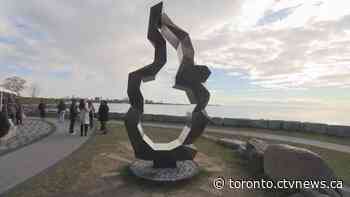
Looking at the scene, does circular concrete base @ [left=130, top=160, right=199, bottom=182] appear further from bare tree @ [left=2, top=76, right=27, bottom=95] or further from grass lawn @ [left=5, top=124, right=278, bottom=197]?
bare tree @ [left=2, top=76, right=27, bottom=95]

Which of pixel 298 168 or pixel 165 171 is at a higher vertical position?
pixel 298 168

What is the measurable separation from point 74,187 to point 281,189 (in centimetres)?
478

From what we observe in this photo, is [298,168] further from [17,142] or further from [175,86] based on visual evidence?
[17,142]

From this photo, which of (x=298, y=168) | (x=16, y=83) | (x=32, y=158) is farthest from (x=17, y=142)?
(x=16, y=83)

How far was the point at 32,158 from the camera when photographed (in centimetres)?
941

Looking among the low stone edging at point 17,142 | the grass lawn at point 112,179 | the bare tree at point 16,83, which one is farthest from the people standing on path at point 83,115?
the bare tree at point 16,83

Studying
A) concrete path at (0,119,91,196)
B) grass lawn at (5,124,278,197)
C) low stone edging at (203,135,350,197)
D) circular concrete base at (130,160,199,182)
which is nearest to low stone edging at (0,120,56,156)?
concrete path at (0,119,91,196)

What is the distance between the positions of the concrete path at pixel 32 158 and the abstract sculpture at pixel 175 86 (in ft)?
9.19

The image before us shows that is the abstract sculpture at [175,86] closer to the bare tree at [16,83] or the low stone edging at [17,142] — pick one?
the low stone edging at [17,142]

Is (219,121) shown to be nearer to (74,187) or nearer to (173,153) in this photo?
(173,153)

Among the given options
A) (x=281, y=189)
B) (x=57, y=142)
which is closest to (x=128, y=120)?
(x=281, y=189)

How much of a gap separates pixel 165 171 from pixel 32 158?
4.66 metres

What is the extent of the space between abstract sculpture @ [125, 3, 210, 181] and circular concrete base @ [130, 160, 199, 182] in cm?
11

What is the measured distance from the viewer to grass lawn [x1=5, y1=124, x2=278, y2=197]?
651 centimetres
